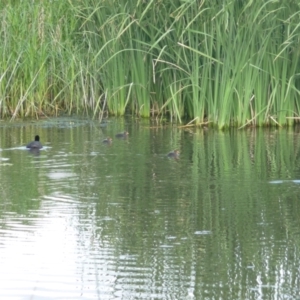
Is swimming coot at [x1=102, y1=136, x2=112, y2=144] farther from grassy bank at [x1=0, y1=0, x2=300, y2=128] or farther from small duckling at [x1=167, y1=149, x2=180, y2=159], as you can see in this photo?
small duckling at [x1=167, y1=149, x2=180, y2=159]

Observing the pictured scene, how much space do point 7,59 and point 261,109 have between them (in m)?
3.40

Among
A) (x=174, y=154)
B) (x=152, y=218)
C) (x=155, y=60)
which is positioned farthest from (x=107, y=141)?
(x=152, y=218)

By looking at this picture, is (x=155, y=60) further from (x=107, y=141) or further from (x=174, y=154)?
(x=174, y=154)

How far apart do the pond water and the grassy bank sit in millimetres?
569

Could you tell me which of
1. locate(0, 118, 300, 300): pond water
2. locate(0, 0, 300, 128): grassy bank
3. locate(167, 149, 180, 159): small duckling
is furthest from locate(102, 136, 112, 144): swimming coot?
locate(167, 149, 180, 159): small duckling

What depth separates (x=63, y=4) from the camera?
1383 cm

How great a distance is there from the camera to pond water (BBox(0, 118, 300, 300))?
17.9 ft

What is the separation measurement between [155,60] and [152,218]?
5.64m

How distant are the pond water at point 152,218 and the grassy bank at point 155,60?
0.57 meters

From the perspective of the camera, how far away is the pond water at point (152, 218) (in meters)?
5.44

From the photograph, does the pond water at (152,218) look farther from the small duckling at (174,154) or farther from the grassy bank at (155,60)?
the grassy bank at (155,60)

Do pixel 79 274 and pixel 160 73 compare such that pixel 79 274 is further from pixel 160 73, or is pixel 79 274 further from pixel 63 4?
pixel 63 4

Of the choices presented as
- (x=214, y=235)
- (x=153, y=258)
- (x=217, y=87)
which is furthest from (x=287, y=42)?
(x=153, y=258)

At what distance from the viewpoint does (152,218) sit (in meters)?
7.10
